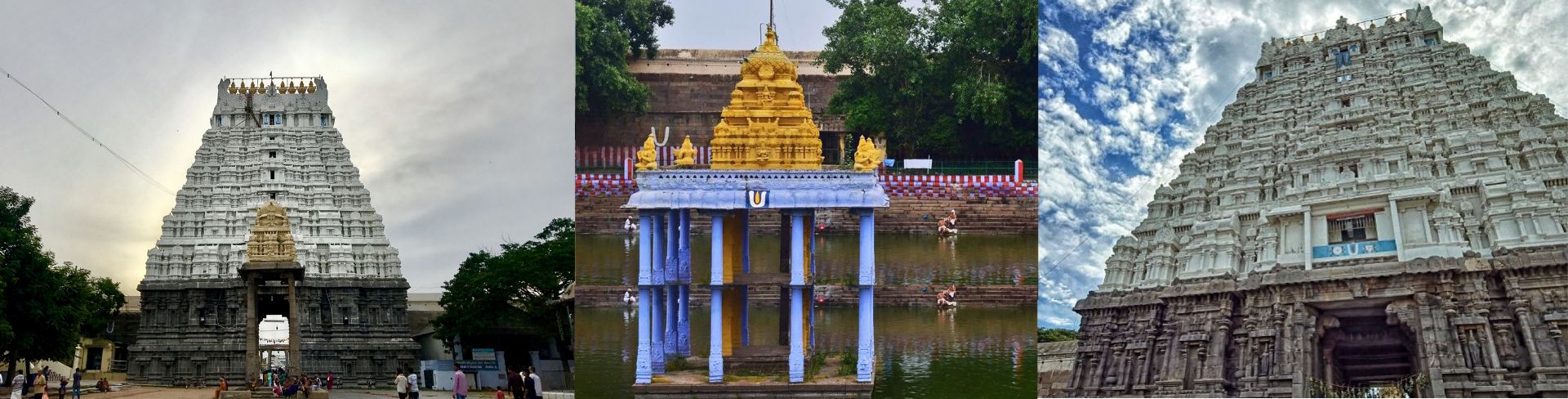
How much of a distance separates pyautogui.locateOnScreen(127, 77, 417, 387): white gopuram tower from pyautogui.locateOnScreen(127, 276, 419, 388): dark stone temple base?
0.01m

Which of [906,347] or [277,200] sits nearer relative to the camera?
[906,347]

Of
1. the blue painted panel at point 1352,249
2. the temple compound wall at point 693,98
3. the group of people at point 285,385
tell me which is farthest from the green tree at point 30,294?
the blue painted panel at point 1352,249

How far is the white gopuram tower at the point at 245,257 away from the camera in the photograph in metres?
20.2

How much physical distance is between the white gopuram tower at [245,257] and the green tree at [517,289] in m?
1.64

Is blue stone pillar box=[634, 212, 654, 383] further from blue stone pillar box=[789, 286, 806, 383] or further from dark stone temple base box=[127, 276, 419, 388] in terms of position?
dark stone temple base box=[127, 276, 419, 388]

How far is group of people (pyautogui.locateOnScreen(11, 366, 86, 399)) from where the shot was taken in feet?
51.6

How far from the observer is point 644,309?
1332 centimetres

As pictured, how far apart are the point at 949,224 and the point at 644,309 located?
9.21ft

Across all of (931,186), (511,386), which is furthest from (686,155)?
(511,386)

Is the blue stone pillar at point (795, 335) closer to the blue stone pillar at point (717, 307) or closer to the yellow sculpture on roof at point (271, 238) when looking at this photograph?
the blue stone pillar at point (717, 307)

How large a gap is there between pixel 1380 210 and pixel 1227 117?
1513mm

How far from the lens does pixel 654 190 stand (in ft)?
43.6

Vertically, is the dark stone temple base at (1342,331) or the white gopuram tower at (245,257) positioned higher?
the white gopuram tower at (245,257)

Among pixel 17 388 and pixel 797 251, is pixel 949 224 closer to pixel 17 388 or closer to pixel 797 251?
pixel 797 251
